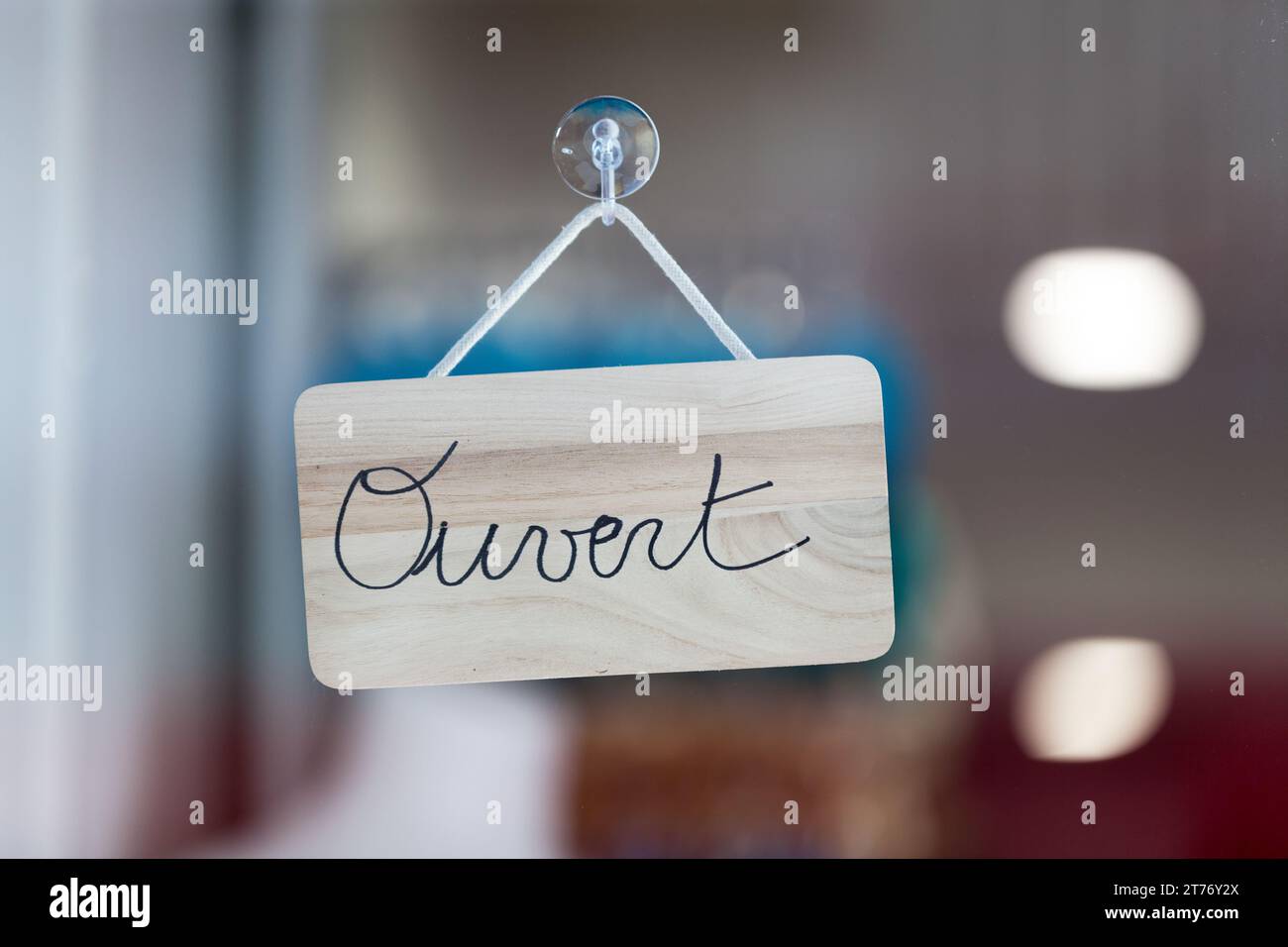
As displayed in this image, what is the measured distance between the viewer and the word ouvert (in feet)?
2.16

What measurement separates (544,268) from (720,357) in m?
0.28

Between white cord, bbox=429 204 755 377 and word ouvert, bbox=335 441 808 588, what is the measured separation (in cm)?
8

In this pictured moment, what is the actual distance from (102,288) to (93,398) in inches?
4.2

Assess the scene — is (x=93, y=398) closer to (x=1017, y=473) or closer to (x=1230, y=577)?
(x=1017, y=473)

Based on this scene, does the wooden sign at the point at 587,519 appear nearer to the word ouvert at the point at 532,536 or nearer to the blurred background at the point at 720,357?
the word ouvert at the point at 532,536

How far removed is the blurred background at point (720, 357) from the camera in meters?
0.94

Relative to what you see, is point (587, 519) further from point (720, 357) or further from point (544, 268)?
point (720, 357)

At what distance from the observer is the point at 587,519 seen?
0.66 meters

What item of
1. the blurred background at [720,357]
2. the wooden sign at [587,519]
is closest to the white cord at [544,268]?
the wooden sign at [587,519]

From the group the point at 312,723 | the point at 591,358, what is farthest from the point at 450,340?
the point at 312,723

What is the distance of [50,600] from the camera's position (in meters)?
0.95

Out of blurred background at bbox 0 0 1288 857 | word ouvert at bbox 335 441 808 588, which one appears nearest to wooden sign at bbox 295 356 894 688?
word ouvert at bbox 335 441 808 588

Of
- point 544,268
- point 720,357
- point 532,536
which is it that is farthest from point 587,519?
point 720,357

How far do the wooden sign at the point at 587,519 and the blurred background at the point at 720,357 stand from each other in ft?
0.96
